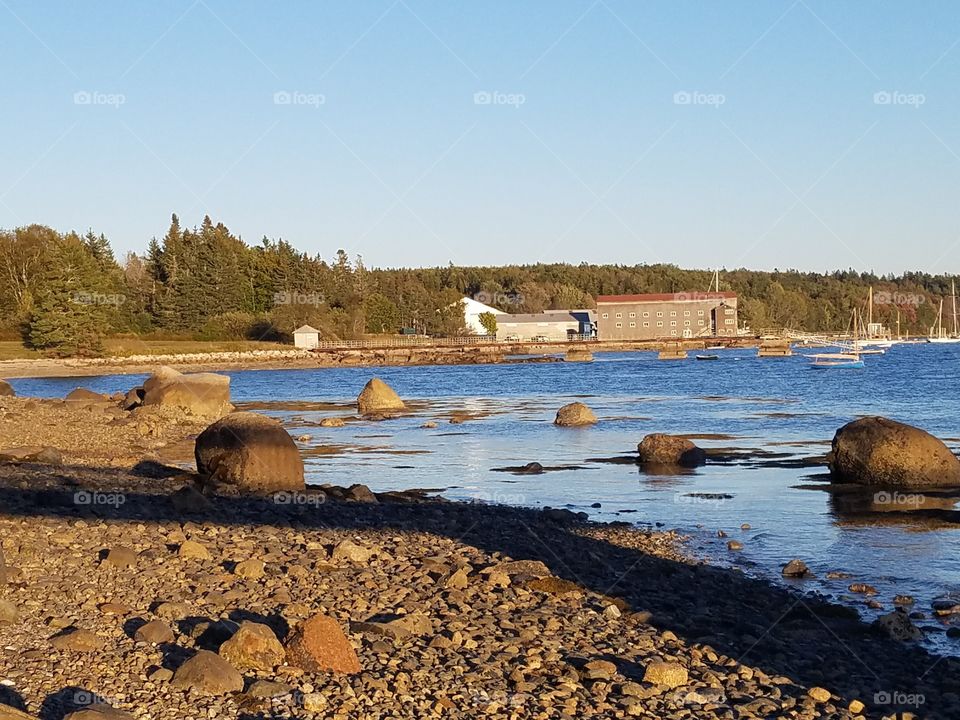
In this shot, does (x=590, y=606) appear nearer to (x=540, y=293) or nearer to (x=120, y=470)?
(x=120, y=470)

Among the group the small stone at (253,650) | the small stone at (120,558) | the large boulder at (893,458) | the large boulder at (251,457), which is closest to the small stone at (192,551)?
the small stone at (120,558)

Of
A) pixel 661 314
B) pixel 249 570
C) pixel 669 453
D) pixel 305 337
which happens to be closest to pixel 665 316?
pixel 661 314

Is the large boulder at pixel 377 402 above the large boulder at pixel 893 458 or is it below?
below

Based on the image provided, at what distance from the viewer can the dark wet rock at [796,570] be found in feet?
47.9

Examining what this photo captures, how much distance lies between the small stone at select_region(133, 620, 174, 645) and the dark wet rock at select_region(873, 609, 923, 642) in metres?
A: 7.59

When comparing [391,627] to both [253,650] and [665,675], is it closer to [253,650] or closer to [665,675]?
[253,650]

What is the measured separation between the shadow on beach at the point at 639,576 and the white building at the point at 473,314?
12431 centimetres

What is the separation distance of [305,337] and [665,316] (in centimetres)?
6076

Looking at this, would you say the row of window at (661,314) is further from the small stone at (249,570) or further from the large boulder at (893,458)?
the small stone at (249,570)

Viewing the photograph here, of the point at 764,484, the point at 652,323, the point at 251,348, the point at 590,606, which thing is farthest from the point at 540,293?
the point at 590,606

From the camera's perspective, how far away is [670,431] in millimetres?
37344

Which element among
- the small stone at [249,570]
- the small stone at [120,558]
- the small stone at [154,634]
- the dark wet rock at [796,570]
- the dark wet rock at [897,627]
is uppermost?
the small stone at [120,558]

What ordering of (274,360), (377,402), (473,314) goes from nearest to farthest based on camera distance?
(377,402), (274,360), (473,314)

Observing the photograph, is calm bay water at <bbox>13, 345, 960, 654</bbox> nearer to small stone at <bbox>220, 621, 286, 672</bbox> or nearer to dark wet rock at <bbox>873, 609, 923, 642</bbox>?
dark wet rock at <bbox>873, 609, 923, 642</bbox>
